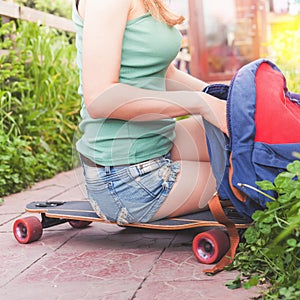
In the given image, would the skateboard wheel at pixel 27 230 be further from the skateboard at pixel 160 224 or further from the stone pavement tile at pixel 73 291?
the stone pavement tile at pixel 73 291

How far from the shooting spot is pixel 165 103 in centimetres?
237

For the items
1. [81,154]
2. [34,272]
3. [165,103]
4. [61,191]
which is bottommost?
[61,191]

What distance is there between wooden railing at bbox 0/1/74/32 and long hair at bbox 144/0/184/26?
2.32 m

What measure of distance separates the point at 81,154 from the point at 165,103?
46cm

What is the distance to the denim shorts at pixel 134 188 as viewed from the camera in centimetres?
248

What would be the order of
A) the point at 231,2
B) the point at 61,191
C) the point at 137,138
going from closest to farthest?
1. the point at 137,138
2. the point at 61,191
3. the point at 231,2

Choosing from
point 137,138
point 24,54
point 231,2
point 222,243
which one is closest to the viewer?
point 222,243

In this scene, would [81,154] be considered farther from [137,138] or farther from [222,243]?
[222,243]

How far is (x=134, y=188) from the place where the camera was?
248 centimetres

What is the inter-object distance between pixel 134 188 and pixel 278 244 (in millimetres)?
669

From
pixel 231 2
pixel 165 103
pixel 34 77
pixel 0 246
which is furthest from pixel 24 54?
pixel 231 2

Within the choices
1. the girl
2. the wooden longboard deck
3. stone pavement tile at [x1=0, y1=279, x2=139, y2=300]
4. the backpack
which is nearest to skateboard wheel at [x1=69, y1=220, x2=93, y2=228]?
the wooden longboard deck

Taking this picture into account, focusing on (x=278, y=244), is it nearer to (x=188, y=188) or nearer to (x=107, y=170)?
(x=188, y=188)

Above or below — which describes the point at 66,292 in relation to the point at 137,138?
below
